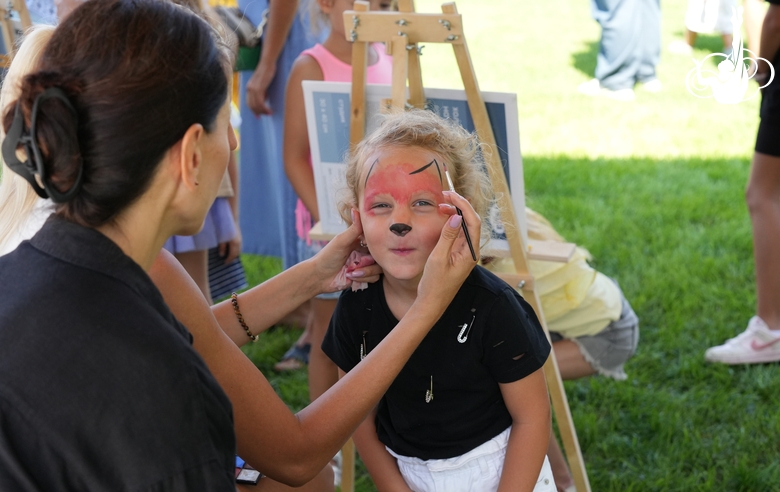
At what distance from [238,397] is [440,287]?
42 centimetres

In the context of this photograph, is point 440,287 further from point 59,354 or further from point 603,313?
point 603,313

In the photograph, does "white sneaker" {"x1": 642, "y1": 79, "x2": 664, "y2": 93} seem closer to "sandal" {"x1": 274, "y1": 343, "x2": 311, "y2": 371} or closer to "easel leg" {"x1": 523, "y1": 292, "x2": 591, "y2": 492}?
"sandal" {"x1": 274, "y1": 343, "x2": 311, "y2": 371}

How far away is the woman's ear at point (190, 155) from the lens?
3.64 ft

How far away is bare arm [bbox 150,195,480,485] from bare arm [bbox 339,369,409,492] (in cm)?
32

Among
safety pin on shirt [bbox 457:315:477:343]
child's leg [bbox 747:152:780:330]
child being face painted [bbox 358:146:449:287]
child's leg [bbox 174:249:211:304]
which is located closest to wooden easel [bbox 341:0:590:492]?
child being face painted [bbox 358:146:449:287]

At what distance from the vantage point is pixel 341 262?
1.82 metres

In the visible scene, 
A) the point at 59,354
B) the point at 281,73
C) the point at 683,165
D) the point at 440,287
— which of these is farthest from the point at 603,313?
the point at 683,165

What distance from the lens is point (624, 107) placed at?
272 inches

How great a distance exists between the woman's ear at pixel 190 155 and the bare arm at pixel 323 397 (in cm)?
36

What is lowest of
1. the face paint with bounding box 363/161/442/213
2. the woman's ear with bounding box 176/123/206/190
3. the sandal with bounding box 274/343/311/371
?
the sandal with bounding box 274/343/311/371

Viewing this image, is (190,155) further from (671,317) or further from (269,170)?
(671,317)

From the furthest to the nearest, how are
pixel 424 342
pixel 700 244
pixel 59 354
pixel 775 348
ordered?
pixel 700 244, pixel 775 348, pixel 424 342, pixel 59 354

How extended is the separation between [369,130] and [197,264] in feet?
3.20

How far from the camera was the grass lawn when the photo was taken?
259cm
